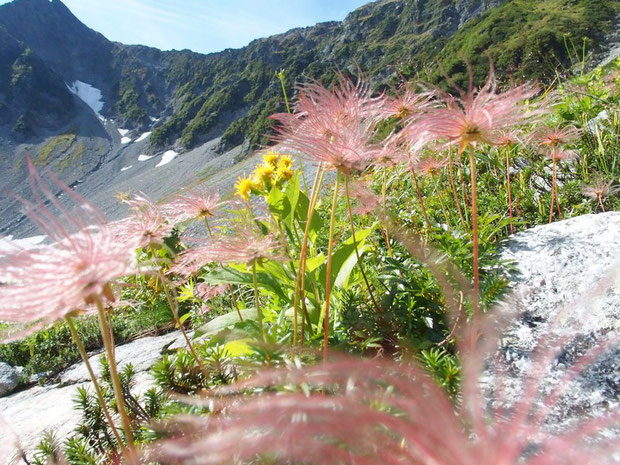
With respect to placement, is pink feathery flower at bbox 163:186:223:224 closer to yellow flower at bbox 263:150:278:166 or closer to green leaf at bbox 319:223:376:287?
green leaf at bbox 319:223:376:287

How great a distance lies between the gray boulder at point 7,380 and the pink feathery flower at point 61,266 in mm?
3244

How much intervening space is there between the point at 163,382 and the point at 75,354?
3.54m

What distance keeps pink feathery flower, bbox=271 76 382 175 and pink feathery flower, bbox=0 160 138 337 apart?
2.16ft

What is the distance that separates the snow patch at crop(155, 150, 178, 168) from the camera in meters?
81.0

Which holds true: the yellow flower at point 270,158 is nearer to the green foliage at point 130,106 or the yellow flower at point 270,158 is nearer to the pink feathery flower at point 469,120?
the pink feathery flower at point 469,120

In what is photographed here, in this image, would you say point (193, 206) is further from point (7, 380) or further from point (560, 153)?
point (7, 380)

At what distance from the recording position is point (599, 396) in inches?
46.3

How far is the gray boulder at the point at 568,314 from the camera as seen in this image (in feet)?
3.93

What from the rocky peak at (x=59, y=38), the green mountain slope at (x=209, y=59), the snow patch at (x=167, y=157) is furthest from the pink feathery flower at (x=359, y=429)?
the rocky peak at (x=59, y=38)

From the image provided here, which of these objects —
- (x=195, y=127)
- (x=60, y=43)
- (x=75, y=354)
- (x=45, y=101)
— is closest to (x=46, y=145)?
(x=45, y=101)

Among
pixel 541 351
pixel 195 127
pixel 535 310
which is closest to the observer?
pixel 541 351

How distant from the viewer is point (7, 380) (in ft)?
10.6

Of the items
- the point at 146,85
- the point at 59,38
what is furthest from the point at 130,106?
the point at 59,38

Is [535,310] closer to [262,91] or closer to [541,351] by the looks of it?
[541,351]
